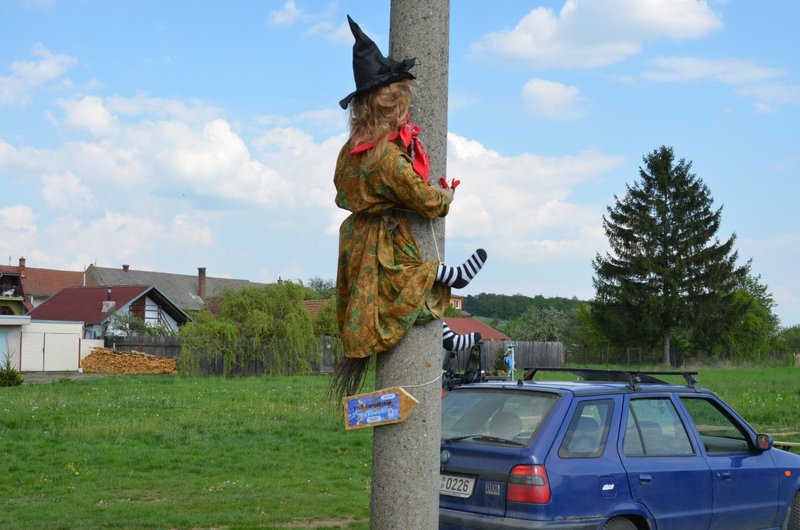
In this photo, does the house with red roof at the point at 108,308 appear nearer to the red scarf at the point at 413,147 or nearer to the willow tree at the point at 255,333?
the willow tree at the point at 255,333

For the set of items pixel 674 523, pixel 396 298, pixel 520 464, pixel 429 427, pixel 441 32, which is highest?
pixel 441 32

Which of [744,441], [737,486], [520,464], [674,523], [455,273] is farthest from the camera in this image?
[744,441]

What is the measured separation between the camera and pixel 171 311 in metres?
69.1

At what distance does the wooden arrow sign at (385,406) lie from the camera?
11.2ft

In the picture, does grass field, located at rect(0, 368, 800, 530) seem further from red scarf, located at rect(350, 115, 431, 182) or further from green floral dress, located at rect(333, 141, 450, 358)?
red scarf, located at rect(350, 115, 431, 182)

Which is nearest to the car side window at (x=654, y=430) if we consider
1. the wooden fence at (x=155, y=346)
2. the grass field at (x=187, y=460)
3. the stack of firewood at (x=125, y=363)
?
the grass field at (x=187, y=460)

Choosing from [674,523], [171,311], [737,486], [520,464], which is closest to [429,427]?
[520,464]

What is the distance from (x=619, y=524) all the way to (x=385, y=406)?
4.08 m

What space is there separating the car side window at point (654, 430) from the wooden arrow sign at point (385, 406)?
419cm

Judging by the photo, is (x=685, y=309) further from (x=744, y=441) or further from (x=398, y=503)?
(x=398, y=503)

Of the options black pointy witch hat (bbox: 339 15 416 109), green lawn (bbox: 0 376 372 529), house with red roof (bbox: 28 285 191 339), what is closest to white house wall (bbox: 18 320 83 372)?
house with red roof (bbox: 28 285 191 339)

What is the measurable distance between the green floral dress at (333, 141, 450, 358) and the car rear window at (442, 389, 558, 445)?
3557 millimetres

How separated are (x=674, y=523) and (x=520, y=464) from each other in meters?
1.51

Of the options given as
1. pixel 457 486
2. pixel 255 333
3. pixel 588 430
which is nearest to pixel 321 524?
pixel 457 486
